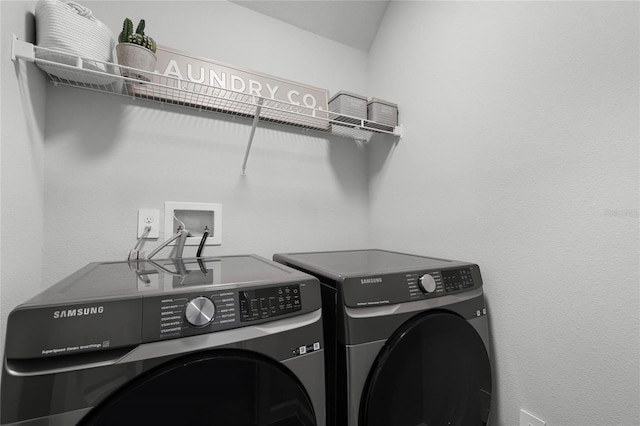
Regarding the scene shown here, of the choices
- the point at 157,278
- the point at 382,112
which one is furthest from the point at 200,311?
the point at 382,112

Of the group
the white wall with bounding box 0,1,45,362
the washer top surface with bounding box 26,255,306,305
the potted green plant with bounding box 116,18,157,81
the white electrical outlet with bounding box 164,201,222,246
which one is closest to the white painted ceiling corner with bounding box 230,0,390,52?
the potted green plant with bounding box 116,18,157,81

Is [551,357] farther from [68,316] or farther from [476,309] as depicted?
[68,316]

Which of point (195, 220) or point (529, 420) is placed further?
point (195, 220)

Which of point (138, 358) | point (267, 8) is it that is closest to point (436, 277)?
point (138, 358)

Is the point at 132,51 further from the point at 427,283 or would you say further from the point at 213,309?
the point at 427,283

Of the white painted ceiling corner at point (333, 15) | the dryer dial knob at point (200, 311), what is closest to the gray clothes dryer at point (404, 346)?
the dryer dial knob at point (200, 311)

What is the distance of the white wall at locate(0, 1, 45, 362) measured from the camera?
31.4 inches

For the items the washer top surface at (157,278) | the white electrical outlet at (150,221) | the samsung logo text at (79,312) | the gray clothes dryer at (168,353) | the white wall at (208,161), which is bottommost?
the gray clothes dryer at (168,353)

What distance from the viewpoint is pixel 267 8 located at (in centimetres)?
151

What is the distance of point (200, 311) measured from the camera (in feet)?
2.05

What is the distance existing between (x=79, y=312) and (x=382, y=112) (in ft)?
4.71

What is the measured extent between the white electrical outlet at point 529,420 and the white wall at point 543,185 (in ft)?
0.07

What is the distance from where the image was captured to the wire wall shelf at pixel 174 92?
3.00 feet

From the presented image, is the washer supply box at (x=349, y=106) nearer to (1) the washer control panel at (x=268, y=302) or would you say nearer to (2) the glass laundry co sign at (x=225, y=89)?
(2) the glass laundry co sign at (x=225, y=89)
